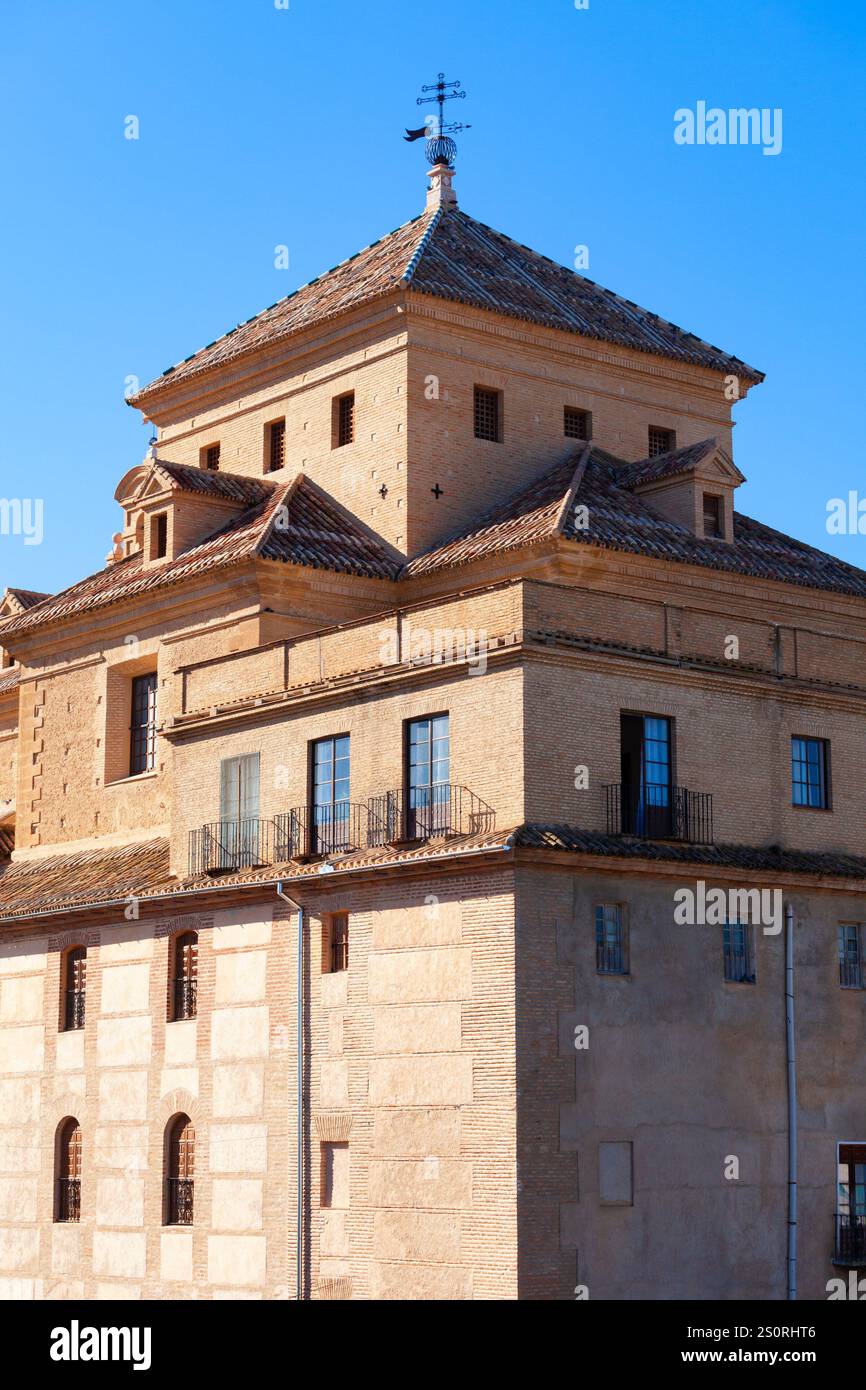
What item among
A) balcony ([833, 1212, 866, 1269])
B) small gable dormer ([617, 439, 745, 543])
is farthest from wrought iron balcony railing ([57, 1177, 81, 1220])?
small gable dormer ([617, 439, 745, 543])

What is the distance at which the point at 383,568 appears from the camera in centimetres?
3881

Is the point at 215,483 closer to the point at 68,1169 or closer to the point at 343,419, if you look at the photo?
the point at 343,419

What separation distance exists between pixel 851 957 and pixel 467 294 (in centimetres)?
1451

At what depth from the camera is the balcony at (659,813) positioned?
3102 cm

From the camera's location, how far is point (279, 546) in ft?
125

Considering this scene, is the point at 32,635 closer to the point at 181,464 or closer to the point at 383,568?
the point at 181,464

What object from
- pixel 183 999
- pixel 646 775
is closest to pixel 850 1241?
pixel 646 775

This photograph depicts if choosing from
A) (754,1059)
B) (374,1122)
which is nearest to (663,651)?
(754,1059)

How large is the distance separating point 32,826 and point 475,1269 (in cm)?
1718

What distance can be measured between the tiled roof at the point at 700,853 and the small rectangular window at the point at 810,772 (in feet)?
2.69

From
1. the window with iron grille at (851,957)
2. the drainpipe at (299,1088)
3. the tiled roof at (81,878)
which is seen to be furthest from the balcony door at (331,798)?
the window with iron grille at (851,957)

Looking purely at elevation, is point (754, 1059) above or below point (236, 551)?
below

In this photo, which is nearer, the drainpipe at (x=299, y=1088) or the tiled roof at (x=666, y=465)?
the drainpipe at (x=299, y=1088)

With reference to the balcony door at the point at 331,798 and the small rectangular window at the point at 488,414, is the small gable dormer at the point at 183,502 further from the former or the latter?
the balcony door at the point at 331,798
